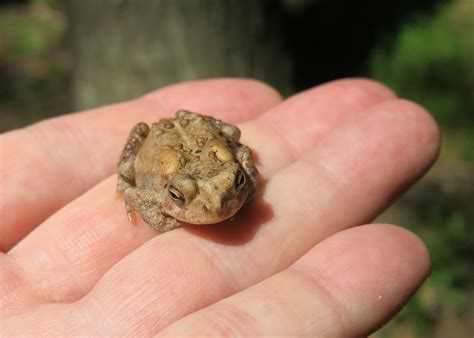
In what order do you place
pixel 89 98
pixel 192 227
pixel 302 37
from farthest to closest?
1. pixel 302 37
2. pixel 89 98
3. pixel 192 227

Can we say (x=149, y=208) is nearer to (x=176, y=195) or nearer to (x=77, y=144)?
(x=176, y=195)

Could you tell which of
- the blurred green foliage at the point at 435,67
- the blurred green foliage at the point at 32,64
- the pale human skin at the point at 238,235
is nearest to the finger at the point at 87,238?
the pale human skin at the point at 238,235

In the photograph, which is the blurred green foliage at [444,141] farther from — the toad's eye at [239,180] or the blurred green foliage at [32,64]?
the blurred green foliage at [32,64]

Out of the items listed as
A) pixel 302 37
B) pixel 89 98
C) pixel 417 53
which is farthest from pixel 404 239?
pixel 302 37

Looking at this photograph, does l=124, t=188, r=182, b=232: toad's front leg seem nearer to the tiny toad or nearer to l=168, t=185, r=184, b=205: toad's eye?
the tiny toad

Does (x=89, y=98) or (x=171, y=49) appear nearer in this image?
(x=171, y=49)

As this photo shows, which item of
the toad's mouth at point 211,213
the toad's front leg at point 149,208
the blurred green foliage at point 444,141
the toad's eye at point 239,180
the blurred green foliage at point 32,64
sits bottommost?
the blurred green foliage at point 444,141

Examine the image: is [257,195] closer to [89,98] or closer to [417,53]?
[89,98]
